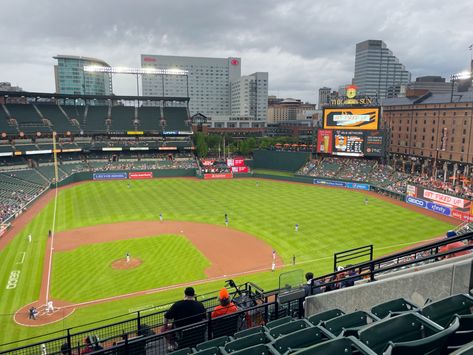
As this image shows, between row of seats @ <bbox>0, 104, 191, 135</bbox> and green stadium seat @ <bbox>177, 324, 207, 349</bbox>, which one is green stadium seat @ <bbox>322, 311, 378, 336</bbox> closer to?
green stadium seat @ <bbox>177, 324, 207, 349</bbox>

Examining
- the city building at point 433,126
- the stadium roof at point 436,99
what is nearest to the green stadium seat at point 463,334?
the city building at point 433,126

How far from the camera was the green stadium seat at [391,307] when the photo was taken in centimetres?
600

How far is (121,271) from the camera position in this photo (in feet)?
86.8

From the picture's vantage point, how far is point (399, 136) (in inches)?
3150

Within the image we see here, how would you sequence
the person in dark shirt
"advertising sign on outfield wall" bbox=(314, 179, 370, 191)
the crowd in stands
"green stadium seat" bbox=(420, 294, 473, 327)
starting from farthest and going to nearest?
1. "advertising sign on outfield wall" bbox=(314, 179, 370, 191)
2. the crowd in stands
3. the person in dark shirt
4. "green stadium seat" bbox=(420, 294, 473, 327)

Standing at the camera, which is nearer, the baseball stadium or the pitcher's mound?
the baseball stadium

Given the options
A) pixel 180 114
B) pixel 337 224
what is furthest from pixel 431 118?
pixel 180 114

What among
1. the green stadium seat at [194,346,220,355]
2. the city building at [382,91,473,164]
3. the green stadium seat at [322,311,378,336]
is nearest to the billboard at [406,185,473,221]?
the city building at [382,91,473,164]

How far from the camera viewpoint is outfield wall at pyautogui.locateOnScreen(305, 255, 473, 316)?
286 inches

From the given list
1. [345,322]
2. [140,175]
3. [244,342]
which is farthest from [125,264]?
[140,175]

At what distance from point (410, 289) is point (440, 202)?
41001mm

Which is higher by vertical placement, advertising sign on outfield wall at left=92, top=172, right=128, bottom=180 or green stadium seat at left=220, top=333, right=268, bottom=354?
green stadium seat at left=220, top=333, right=268, bottom=354

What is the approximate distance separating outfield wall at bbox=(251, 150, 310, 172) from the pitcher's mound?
53021mm

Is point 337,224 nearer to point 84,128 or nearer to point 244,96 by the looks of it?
point 84,128
